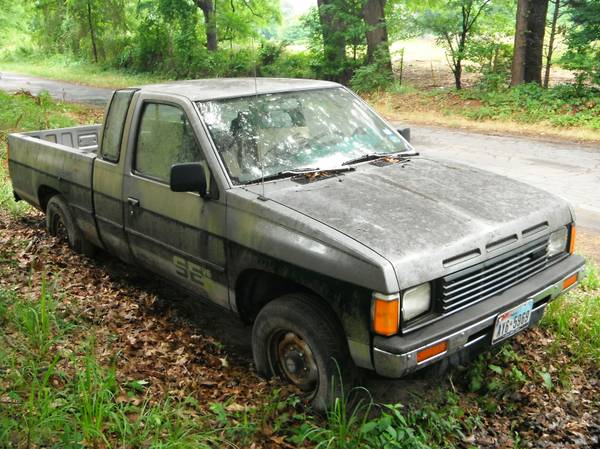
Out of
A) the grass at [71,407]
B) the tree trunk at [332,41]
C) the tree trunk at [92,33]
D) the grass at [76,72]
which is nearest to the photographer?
the grass at [71,407]

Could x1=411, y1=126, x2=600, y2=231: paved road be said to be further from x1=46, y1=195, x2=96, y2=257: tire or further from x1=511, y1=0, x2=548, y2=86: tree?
x1=46, y1=195, x2=96, y2=257: tire

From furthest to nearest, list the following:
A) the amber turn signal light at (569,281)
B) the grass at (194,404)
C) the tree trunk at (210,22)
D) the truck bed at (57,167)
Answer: the tree trunk at (210,22)
the truck bed at (57,167)
the amber turn signal light at (569,281)
the grass at (194,404)

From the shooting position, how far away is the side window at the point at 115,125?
4949 millimetres

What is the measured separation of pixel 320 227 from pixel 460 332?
937 mm

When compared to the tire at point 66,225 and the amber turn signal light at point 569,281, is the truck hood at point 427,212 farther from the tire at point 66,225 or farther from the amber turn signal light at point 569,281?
the tire at point 66,225

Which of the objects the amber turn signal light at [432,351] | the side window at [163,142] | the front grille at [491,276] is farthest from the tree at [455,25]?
the amber turn signal light at [432,351]

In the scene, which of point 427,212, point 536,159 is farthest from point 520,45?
point 427,212

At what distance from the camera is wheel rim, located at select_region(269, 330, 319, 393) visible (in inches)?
141

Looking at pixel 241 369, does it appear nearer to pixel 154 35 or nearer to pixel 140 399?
pixel 140 399

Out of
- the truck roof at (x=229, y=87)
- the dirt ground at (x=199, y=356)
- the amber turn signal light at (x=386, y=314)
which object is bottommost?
the dirt ground at (x=199, y=356)

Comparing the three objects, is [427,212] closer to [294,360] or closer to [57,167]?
[294,360]

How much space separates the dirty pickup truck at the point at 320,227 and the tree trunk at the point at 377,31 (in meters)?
15.2

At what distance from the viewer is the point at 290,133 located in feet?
14.2

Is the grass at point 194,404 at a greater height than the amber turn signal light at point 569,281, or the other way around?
the amber turn signal light at point 569,281
